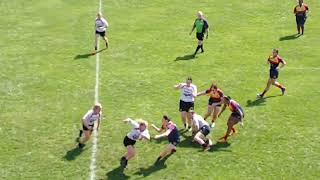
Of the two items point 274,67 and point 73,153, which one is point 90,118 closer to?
point 73,153

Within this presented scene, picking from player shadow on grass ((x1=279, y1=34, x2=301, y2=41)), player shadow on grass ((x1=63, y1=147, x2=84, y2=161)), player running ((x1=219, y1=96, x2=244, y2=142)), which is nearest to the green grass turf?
player shadow on grass ((x1=63, y1=147, x2=84, y2=161))

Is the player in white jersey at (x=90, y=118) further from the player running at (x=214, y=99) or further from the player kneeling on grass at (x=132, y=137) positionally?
the player running at (x=214, y=99)

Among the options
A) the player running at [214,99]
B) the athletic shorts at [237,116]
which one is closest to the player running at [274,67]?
the player running at [214,99]

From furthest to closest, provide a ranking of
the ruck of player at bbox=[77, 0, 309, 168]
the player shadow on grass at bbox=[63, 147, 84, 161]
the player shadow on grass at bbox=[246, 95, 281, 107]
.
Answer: the player shadow on grass at bbox=[246, 95, 281, 107], the player shadow on grass at bbox=[63, 147, 84, 161], the ruck of player at bbox=[77, 0, 309, 168]

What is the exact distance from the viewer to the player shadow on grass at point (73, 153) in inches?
760

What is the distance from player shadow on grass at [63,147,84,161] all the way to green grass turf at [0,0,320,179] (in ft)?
0.12

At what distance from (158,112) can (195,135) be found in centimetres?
349

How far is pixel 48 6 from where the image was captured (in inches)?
1507

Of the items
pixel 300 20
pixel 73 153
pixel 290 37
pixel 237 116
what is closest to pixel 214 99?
pixel 237 116

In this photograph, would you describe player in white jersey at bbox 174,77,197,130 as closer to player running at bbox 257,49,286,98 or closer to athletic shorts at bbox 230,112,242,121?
athletic shorts at bbox 230,112,242,121

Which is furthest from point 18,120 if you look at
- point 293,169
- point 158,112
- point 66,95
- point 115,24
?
point 115,24

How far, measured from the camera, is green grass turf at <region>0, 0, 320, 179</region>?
751 inches

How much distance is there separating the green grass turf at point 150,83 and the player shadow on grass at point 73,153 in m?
0.04

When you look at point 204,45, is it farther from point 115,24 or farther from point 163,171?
point 163,171
